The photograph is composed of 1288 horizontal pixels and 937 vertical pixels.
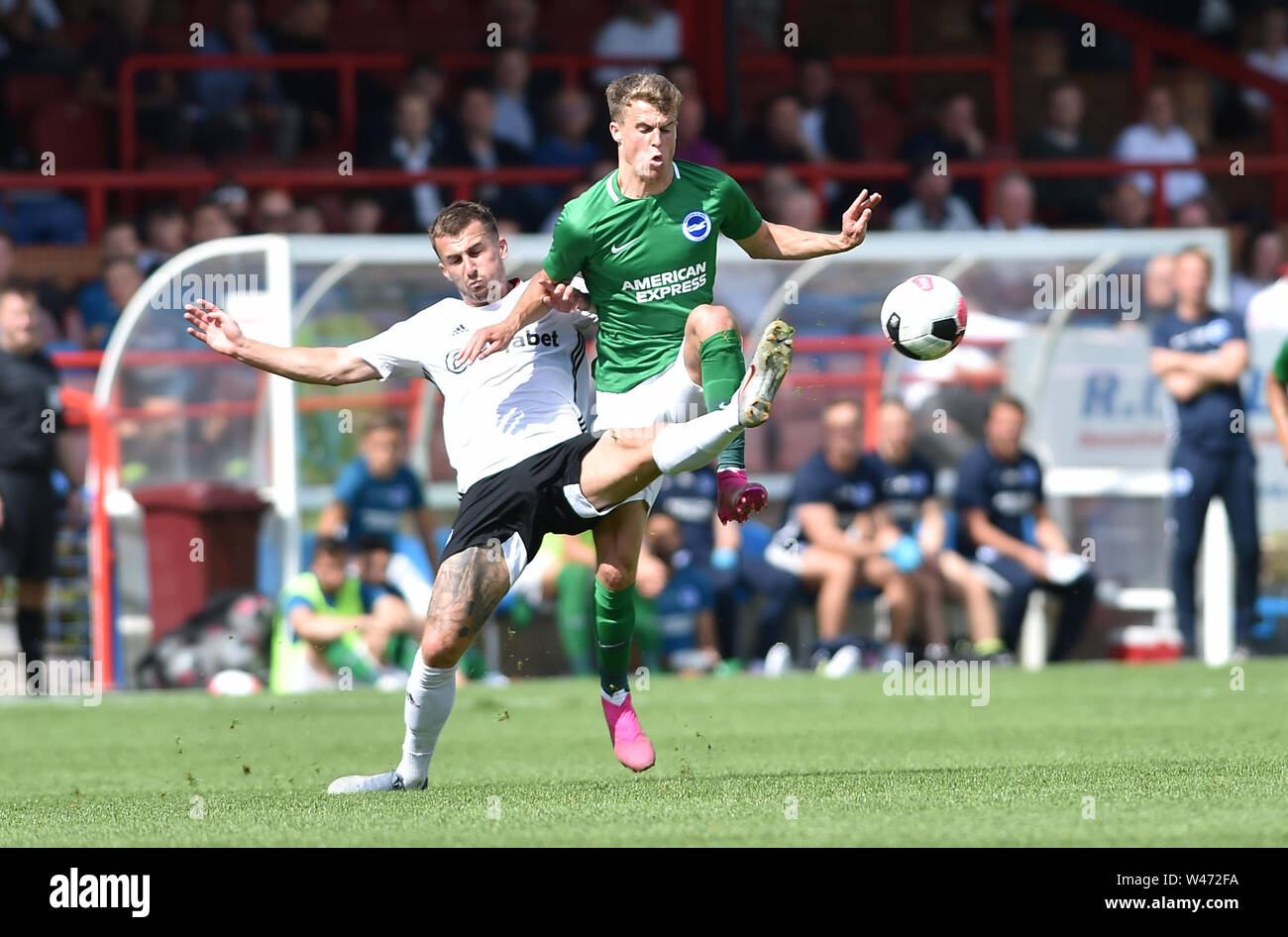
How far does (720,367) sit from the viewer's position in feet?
23.5

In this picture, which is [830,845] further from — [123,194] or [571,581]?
[123,194]

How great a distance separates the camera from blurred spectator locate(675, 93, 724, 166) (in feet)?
48.9

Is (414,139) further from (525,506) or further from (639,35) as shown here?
(525,506)

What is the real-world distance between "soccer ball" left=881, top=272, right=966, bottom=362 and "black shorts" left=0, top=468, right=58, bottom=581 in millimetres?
7015

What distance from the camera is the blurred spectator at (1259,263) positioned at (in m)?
15.2

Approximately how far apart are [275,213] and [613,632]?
296 inches

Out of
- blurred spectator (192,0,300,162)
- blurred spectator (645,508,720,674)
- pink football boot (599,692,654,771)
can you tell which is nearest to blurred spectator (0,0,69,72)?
blurred spectator (192,0,300,162)

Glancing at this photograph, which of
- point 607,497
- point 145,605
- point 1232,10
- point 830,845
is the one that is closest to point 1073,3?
point 1232,10

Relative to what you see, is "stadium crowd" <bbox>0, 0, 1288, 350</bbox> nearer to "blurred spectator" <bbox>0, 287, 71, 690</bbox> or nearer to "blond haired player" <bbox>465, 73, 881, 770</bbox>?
"blurred spectator" <bbox>0, 287, 71, 690</bbox>

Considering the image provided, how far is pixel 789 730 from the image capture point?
961 cm

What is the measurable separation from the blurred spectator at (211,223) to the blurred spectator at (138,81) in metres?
1.71

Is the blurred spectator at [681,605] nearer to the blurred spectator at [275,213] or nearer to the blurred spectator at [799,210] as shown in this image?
the blurred spectator at [799,210]

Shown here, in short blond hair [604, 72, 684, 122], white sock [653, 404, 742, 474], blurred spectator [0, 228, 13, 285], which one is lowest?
white sock [653, 404, 742, 474]

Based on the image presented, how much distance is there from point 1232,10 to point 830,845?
644 inches
